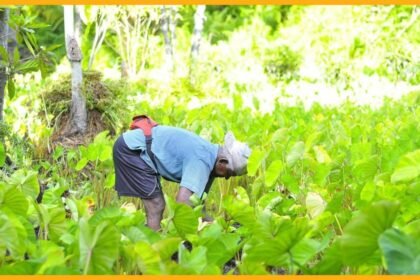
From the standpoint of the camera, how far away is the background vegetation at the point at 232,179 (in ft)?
6.94

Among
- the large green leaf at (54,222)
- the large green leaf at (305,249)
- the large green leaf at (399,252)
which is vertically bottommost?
the large green leaf at (54,222)

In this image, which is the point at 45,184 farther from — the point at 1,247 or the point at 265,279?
the point at 265,279

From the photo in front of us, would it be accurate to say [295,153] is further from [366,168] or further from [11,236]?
[11,236]

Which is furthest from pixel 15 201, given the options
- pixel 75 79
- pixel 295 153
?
pixel 75 79

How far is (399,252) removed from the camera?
188cm

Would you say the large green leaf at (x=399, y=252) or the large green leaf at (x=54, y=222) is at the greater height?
the large green leaf at (x=399, y=252)

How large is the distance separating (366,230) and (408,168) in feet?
2.84

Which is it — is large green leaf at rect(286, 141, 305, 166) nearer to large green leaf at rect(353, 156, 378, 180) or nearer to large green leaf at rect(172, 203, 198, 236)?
large green leaf at rect(353, 156, 378, 180)

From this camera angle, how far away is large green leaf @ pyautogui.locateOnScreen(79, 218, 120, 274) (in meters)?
2.02

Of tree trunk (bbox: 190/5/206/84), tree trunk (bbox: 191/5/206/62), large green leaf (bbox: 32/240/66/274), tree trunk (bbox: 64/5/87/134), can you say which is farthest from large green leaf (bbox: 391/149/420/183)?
tree trunk (bbox: 191/5/206/62)

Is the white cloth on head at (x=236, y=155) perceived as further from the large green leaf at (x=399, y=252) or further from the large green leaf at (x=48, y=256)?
the large green leaf at (x=399, y=252)

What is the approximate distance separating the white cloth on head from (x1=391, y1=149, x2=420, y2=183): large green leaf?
0.70 metres

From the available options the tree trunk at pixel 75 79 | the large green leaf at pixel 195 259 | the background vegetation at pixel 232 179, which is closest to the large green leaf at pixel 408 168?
the background vegetation at pixel 232 179

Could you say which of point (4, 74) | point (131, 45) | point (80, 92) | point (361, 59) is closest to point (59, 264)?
point (4, 74)
